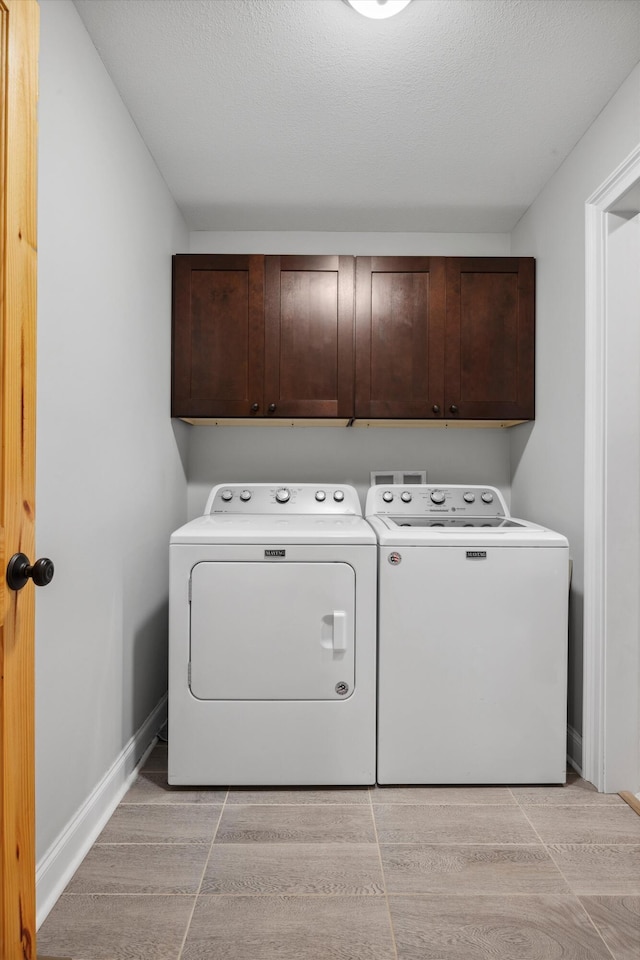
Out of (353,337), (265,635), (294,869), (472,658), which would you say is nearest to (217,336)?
(353,337)

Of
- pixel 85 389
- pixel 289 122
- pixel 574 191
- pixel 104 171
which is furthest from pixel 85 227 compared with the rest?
pixel 574 191

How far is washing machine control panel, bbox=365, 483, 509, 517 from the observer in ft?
9.21

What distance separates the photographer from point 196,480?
3.09 m

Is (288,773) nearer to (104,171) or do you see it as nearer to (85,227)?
(85,227)

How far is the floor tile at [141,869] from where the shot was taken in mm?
1560

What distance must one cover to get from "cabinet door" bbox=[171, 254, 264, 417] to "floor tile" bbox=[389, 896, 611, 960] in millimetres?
1927

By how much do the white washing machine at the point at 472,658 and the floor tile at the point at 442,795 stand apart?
0.03 metres

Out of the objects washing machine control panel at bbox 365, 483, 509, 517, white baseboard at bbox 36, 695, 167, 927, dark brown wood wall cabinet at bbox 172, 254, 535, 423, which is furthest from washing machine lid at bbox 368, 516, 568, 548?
white baseboard at bbox 36, 695, 167, 927

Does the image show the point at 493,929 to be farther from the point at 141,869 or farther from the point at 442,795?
the point at 141,869

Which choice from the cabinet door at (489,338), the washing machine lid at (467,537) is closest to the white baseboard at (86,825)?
the washing machine lid at (467,537)

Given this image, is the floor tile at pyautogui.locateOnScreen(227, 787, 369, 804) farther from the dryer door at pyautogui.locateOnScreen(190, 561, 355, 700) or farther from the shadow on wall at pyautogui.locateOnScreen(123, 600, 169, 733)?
the shadow on wall at pyautogui.locateOnScreen(123, 600, 169, 733)

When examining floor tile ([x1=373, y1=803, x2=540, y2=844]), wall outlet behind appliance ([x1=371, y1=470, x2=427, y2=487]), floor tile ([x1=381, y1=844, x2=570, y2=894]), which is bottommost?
floor tile ([x1=373, y1=803, x2=540, y2=844])

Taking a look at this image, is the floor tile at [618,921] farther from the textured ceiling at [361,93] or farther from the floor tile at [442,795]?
the textured ceiling at [361,93]

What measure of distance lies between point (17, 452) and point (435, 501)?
2077 mm
